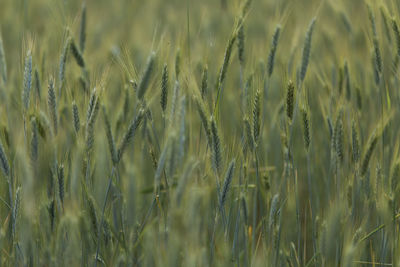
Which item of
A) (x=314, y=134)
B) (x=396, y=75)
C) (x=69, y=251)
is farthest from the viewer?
(x=314, y=134)

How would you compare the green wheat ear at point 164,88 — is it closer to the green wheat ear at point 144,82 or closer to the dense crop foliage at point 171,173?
the dense crop foliage at point 171,173

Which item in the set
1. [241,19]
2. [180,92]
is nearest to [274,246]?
[180,92]

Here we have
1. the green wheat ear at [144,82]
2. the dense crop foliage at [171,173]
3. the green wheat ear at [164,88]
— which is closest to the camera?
the dense crop foliage at [171,173]

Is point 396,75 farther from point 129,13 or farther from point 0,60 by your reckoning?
point 129,13

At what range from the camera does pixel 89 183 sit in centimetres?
154

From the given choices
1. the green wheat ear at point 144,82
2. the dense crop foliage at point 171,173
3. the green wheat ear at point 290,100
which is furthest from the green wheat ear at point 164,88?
the green wheat ear at point 290,100

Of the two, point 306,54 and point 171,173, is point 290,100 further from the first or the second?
point 171,173

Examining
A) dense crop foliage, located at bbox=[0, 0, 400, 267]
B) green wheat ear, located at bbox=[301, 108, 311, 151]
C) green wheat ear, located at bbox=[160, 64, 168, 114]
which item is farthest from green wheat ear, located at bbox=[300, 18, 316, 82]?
green wheat ear, located at bbox=[160, 64, 168, 114]

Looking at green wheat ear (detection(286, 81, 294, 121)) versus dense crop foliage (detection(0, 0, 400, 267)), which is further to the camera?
green wheat ear (detection(286, 81, 294, 121))

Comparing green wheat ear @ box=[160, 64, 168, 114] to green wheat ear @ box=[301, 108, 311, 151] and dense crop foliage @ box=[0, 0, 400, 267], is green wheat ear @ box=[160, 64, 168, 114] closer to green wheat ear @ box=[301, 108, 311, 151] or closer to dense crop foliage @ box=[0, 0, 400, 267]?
dense crop foliage @ box=[0, 0, 400, 267]

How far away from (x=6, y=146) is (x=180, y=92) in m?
0.58

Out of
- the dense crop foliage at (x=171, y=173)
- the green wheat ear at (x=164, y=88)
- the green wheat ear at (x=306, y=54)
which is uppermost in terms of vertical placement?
the green wheat ear at (x=306, y=54)

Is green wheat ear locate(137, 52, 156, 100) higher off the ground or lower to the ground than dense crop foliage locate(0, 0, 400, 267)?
higher

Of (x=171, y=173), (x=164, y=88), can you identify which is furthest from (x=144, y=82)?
(x=171, y=173)
